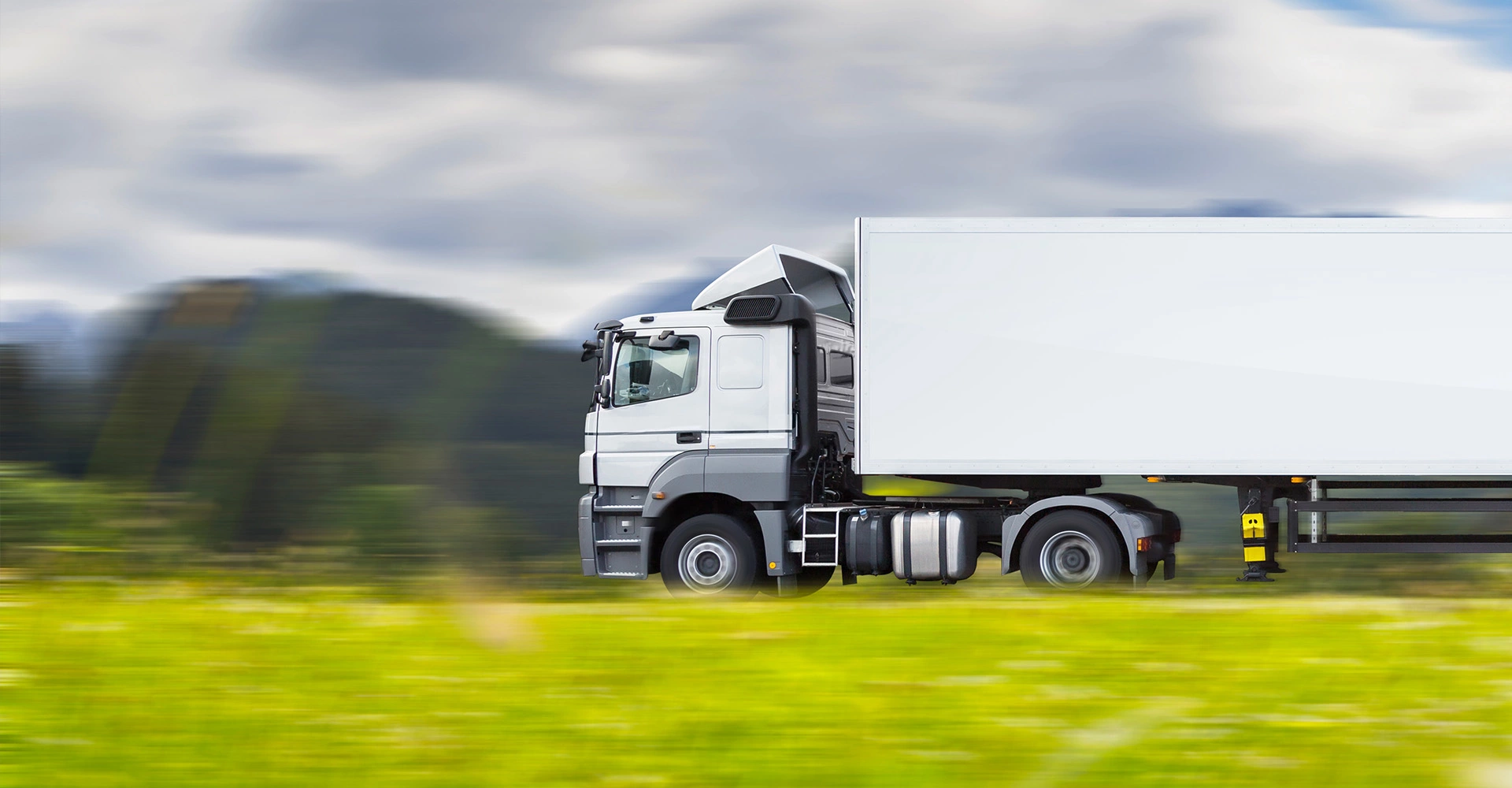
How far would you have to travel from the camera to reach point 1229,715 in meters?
4.89

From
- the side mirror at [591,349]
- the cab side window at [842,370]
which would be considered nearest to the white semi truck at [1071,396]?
the side mirror at [591,349]

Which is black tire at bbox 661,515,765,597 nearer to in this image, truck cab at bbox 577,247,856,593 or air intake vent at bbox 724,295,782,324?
truck cab at bbox 577,247,856,593

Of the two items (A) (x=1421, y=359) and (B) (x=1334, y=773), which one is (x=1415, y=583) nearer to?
(A) (x=1421, y=359)

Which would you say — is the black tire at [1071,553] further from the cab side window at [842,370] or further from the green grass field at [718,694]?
the green grass field at [718,694]

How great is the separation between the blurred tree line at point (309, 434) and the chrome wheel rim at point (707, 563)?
444 centimetres

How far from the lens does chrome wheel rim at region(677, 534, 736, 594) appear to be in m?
11.9

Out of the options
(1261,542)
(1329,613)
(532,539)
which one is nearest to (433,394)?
(532,539)

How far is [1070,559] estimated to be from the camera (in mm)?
11406

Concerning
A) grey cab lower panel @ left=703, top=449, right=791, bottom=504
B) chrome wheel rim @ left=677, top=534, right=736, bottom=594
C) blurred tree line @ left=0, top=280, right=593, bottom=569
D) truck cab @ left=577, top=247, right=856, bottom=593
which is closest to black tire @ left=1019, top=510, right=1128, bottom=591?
truck cab @ left=577, top=247, right=856, bottom=593

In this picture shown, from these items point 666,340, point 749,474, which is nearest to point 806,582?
point 749,474

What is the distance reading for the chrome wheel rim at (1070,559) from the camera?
1132cm

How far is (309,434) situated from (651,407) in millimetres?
5509

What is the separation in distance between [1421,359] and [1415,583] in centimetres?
206

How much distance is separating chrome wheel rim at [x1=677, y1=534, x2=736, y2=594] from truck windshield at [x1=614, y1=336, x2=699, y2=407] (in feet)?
4.39
